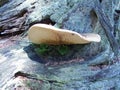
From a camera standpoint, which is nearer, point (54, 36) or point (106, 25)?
point (54, 36)

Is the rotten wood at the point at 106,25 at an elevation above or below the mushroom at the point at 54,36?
below

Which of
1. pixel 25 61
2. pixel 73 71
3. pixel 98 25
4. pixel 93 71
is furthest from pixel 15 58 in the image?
pixel 98 25

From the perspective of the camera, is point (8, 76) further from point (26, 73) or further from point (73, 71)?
point (73, 71)

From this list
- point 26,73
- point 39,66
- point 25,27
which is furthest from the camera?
point 25,27

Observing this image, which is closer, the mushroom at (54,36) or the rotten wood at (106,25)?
the mushroom at (54,36)

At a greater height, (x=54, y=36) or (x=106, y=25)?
(x=54, y=36)

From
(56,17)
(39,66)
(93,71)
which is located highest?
(56,17)

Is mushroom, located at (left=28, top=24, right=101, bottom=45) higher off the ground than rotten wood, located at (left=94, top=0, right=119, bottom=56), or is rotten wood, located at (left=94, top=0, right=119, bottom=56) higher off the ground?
mushroom, located at (left=28, top=24, right=101, bottom=45)

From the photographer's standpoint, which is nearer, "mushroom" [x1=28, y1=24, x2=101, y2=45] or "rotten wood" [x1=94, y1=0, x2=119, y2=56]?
"mushroom" [x1=28, y1=24, x2=101, y2=45]
